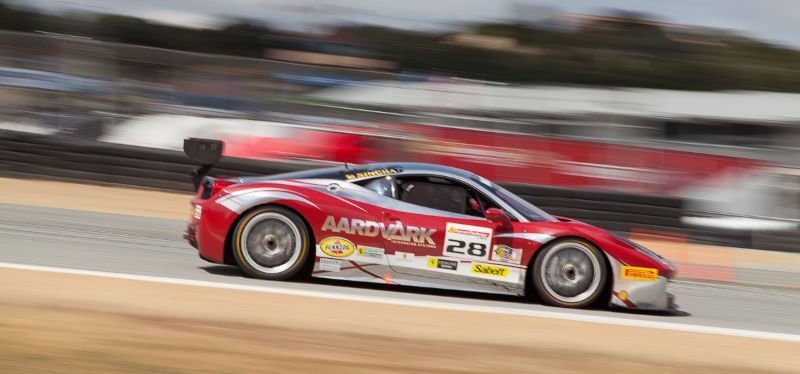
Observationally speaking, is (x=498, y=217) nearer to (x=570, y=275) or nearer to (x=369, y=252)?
(x=570, y=275)

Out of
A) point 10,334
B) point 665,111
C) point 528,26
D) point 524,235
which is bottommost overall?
point 10,334

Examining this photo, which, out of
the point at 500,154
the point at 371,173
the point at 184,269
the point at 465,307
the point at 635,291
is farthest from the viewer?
the point at 500,154

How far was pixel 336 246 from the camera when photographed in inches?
259

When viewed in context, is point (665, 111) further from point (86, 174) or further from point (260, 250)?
point (260, 250)

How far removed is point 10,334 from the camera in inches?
179

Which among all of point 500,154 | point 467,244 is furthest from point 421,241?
point 500,154

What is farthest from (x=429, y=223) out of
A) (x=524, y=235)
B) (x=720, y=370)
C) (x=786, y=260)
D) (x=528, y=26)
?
(x=528, y=26)

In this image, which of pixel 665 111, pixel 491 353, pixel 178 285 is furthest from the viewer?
pixel 665 111

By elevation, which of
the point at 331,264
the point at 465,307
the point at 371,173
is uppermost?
the point at 371,173

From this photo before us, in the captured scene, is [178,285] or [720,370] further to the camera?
[178,285]

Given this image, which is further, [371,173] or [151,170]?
[151,170]

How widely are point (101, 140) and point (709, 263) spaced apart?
9259mm

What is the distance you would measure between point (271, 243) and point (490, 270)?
166 cm

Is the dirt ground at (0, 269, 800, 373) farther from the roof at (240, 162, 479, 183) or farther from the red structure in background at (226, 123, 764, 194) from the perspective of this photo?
the red structure in background at (226, 123, 764, 194)
